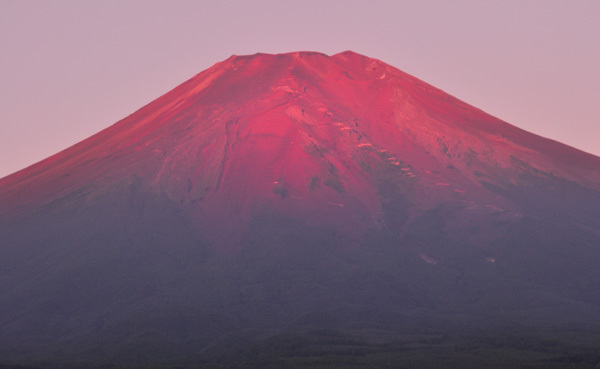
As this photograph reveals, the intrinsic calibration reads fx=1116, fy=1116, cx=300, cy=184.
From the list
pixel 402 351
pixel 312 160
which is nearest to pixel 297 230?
pixel 312 160

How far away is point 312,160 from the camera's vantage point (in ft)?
486

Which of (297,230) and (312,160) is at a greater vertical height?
(312,160)

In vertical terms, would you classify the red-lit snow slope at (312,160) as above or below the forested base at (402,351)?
above

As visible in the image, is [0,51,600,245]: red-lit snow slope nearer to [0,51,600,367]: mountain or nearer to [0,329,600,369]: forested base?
[0,51,600,367]: mountain

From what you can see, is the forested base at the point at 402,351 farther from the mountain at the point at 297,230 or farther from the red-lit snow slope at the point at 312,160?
the red-lit snow slope at the point at 312,160

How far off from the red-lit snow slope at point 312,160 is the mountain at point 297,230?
1.01 feet

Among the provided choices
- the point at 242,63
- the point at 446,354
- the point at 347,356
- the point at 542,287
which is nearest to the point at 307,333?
the point at 347,356

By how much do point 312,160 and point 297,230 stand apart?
12.4m

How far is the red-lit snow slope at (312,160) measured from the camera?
14488 cm

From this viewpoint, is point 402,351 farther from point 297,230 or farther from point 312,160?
point 312,160

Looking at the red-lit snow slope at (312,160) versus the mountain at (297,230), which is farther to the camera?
the red-lit snow slope at (312,160)

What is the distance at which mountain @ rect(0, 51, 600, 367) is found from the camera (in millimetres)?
116125

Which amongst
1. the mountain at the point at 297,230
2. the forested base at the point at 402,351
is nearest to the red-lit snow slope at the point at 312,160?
the mountain at the point at 297,230

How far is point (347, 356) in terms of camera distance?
101 meters
